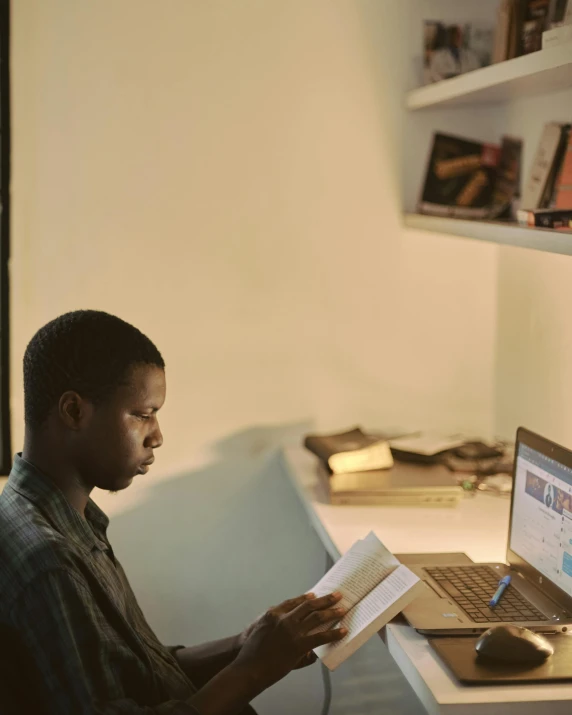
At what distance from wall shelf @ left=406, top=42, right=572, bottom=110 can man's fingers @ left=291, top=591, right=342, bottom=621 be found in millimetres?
918

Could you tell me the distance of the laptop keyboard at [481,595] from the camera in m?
1.40

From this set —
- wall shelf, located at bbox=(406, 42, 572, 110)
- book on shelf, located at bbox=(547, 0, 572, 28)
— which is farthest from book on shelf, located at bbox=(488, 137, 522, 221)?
book on shelf, located at bbox=(547, 0, 572, 28)

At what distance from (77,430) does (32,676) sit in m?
0.32

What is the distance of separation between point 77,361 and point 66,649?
15.1 inches

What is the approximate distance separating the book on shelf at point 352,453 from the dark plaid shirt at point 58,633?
82 cm

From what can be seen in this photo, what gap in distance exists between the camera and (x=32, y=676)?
1143 mm

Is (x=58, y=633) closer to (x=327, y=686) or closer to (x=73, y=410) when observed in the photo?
(x=73, y=410)

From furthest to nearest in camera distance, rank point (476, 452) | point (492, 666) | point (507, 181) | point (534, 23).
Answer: point (507, 181), point (476, 452), point (534, 23), point (492, 666)

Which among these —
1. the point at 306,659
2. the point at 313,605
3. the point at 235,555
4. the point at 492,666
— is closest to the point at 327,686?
the point at 235,555

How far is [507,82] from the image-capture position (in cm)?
Result: 182

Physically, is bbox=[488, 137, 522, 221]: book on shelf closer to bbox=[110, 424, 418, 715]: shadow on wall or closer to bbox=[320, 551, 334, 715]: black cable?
bbox=[110, 424, 418, 715]: shadow on wall

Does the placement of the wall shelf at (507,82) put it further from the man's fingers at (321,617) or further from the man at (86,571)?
the man's fingers at (321,617)

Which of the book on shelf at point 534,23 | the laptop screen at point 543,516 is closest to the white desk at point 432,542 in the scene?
the laptop screen at point 543,516

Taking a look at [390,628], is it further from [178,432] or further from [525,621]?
[178,432]
